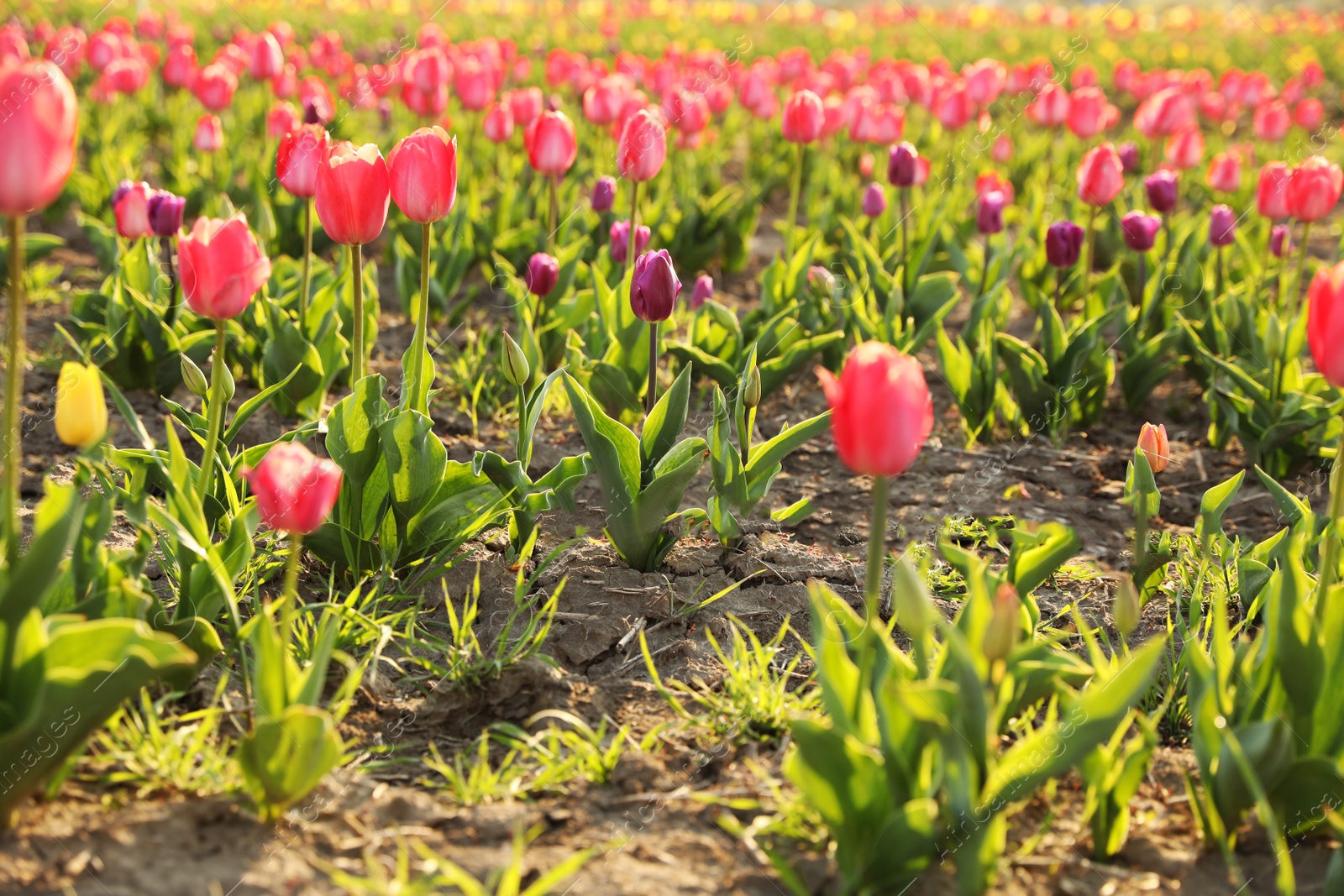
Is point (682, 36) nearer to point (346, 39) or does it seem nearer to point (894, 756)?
point (346, 39)

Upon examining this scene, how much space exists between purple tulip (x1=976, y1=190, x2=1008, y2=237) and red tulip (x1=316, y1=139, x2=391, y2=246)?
245cm

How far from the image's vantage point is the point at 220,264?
2.03 m

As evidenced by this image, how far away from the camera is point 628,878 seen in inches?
72.6

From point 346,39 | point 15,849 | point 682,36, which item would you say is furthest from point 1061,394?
point 682,36

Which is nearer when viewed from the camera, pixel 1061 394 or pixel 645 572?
pixel 645 572

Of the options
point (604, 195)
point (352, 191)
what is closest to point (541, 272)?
point (604, 195)

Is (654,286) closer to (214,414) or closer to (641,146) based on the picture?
(641,146)

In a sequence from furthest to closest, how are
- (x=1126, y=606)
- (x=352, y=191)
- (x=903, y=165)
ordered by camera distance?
(x=903, y=165), (x=352, y=191), (x=1126, y=606)

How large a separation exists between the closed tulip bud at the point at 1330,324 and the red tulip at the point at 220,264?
5.58 ft

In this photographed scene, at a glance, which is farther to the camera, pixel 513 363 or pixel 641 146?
pixel 641 146

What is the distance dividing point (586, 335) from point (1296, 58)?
551 inches

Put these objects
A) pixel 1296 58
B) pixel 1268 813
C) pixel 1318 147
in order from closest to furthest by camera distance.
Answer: pixel 1268 813 → pixel 1318 147 → pixel 1296 58

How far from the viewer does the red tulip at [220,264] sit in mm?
2018

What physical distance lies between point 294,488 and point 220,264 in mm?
546
